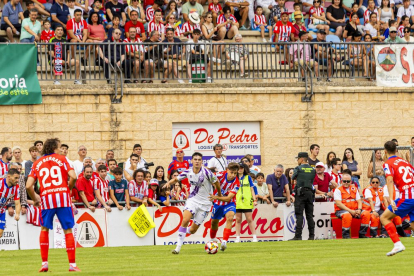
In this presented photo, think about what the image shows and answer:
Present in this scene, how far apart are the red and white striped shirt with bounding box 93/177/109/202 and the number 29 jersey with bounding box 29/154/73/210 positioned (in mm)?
7347

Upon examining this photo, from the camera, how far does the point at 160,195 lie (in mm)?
21250

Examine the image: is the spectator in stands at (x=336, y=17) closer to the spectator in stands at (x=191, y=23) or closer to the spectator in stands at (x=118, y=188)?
the spectator in stands at (x=191, y=23)

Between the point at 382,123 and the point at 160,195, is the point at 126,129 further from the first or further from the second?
the point at 382,123

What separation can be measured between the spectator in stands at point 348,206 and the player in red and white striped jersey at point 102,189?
19.1ft

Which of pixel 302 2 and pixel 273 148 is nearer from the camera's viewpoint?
pixel 273 148

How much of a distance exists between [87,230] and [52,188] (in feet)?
24.6

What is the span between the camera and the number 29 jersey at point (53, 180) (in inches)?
515

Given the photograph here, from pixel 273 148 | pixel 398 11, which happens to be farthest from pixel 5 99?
pixel 398 11

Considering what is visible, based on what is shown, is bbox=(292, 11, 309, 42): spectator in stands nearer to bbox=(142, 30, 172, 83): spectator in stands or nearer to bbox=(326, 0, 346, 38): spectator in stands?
bbox=(326, 0, 346, 38): spectator in stands

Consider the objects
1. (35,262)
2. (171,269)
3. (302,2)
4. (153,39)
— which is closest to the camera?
(171,269)

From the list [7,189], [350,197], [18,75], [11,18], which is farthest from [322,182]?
[11,18]

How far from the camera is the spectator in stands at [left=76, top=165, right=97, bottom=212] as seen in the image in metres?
20.4

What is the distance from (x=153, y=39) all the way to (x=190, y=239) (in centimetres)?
635

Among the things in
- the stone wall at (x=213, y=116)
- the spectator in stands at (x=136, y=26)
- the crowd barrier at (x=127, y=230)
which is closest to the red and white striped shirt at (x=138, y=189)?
the crowd barrier at (x=127, y=230)
